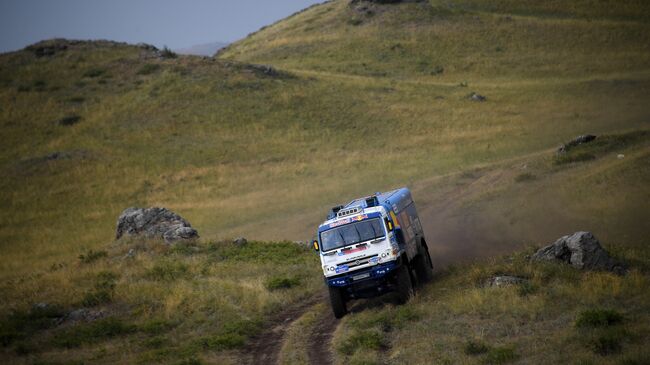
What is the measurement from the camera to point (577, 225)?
1080 inches

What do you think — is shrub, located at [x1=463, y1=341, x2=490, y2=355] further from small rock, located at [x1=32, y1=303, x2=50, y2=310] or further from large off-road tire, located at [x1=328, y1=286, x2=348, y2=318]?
small rock, located at [x1=32, y1=303, x2=50, y2=310]

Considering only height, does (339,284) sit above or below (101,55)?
below

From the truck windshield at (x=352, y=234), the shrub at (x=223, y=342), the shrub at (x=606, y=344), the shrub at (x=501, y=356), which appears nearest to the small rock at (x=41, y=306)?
the shrub at (x=223, y=342)

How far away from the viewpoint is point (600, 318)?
1432 centimetres

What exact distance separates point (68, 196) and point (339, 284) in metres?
40.8

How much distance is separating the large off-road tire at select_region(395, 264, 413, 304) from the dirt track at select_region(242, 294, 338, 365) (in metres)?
2.09

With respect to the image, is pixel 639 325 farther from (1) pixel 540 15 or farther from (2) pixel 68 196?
(1) pixel 540 15

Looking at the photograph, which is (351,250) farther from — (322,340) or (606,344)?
(606,344)

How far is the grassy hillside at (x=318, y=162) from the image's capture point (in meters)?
19.8

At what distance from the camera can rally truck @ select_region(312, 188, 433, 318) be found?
1969 centimetres

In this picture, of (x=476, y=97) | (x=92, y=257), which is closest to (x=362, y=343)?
(x=92, y=257)

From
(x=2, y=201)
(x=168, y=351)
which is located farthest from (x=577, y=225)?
(x=2, y=201)

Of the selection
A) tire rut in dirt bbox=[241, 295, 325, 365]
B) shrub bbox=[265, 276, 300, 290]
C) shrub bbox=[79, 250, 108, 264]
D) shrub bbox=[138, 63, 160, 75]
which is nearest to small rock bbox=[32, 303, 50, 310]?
shrub bbox=[265, 276, 300, 290]

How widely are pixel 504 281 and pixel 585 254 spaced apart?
8.53ft
